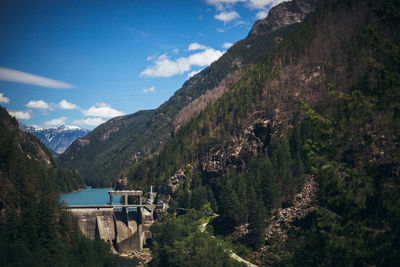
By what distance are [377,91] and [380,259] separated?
295 inches

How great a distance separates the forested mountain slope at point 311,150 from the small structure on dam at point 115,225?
29.7 feet

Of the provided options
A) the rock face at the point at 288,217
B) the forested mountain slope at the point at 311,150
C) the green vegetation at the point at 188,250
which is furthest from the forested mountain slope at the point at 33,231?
the rock face at the point at 288,217

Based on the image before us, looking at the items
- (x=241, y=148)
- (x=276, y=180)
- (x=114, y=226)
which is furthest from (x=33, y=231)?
(x=241, y=148)

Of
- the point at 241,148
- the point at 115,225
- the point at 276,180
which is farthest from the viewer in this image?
the point at 241,148

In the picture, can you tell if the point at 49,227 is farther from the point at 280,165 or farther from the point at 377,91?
the point at 377,91

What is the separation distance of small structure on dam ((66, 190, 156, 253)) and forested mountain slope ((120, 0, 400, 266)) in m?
9.06

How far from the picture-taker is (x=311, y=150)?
15875 mm

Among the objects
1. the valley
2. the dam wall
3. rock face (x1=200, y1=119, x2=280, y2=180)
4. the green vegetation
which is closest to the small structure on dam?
the dam wall

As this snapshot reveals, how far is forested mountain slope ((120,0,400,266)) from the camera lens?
13977 mm

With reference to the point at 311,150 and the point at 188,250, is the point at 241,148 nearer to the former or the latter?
the point at 188,250

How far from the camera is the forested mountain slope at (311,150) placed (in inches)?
550

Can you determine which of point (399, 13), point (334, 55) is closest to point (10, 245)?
point (399, 13)

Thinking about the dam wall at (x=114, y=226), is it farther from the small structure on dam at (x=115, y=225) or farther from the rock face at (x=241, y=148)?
the rock face at (x=241, y=148)

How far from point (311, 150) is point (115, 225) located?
333 ft
